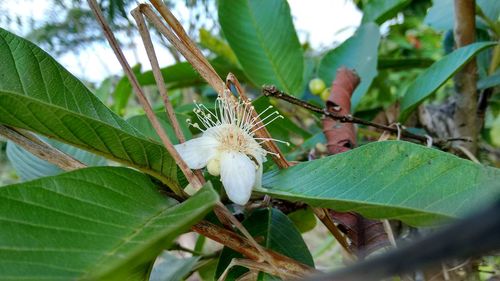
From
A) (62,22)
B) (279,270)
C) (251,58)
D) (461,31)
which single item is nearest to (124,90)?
(62,22)

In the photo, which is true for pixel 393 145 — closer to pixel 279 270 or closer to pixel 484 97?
pixel 279 270

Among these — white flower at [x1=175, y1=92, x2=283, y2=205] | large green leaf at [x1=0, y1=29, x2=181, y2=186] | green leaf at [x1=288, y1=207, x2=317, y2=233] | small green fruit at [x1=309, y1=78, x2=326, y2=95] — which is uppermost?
large green leaf at [x1=0, y1=29, x2=181, y2=186]

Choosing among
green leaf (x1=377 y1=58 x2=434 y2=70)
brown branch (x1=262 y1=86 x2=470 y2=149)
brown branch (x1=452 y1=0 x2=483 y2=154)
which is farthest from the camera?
green leaf (x1=377 y1=58 x2=434 y2=70)

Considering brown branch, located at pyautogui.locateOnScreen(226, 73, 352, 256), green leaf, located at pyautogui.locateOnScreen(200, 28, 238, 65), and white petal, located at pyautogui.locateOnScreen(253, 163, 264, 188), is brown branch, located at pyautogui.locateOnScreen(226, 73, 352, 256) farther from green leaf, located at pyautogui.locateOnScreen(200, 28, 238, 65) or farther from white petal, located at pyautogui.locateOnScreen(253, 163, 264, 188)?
green leaf, located at pyautogui.locateOnScreen(200, 28, 238, 65)

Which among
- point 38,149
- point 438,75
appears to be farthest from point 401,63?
point 38,149

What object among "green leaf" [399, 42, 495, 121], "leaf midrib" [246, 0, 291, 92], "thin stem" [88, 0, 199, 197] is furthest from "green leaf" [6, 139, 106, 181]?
"green leaf" [399, 42, 495, 121]

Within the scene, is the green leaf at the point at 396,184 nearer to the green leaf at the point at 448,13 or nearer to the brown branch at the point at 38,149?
the brown branch at the point at 38,149
